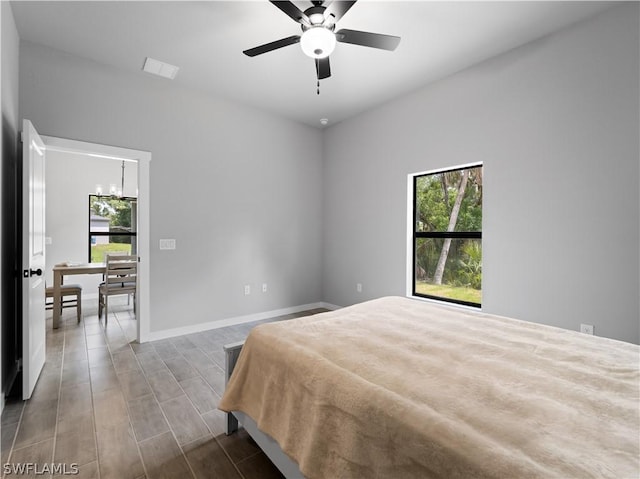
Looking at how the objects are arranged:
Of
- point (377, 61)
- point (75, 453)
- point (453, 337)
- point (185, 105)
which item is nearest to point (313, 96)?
point (377, 61)

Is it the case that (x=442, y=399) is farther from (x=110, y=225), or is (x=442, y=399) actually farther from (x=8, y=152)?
(x=110, y=225)

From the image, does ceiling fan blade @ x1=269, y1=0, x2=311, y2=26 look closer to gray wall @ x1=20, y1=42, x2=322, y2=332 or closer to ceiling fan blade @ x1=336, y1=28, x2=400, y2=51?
ceiling fan blade @ x1=336, y1=28, x2=400, y2=51

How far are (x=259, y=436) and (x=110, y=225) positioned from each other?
6.26 meters

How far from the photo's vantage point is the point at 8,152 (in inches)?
92.3

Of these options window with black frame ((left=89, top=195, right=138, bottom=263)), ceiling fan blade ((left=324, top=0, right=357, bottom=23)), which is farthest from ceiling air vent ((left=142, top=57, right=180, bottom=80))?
window with black frame ((left=89, top=195, right=138, bottom=263))

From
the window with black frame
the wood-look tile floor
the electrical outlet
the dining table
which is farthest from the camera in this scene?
the window with black frame

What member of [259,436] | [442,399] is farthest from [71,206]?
[442,399]

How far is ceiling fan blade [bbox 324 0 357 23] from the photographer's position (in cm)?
188

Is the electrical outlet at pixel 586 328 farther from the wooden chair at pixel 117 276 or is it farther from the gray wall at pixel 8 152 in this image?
the wooden chair at pixel 117 276

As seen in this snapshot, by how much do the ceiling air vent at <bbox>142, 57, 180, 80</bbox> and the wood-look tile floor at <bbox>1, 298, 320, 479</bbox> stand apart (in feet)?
9.48

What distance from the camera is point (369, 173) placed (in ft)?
13.8

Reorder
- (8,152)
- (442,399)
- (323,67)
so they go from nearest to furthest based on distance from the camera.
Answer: (442,399), (8,152), (323,67)

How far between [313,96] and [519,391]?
11.9 ft

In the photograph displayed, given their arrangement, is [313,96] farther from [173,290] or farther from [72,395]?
[72,395]
